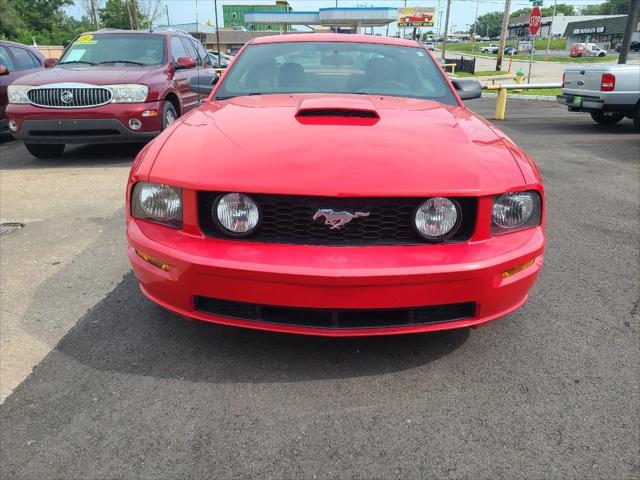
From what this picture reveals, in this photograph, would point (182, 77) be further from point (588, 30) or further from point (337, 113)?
point (588, 30)

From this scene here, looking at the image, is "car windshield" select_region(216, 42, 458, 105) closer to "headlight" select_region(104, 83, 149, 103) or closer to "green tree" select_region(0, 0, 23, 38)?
"headlight" select_region(104, 83, 149, 103)

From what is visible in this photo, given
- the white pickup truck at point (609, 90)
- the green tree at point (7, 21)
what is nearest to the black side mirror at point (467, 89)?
the white pickup truck at point (609, 90)

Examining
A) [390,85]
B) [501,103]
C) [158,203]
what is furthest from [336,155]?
[501,103]

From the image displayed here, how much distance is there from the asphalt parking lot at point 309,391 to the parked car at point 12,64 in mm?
5585

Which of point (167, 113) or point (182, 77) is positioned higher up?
point (182, 77)

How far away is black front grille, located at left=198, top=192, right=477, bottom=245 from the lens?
2.11m

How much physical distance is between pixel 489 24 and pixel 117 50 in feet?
504

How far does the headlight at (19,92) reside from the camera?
6.47 m

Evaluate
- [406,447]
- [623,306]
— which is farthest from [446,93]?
[406,447]

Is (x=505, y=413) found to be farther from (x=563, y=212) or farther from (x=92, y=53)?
(x=92, y=53)

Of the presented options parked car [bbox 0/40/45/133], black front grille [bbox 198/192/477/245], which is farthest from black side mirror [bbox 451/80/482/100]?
parked car [bbox 0/40/45/133]

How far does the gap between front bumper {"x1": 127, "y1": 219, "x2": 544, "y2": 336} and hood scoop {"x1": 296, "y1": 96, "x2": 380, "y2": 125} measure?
80 cm

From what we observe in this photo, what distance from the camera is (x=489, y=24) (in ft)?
467

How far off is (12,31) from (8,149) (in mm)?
38861
